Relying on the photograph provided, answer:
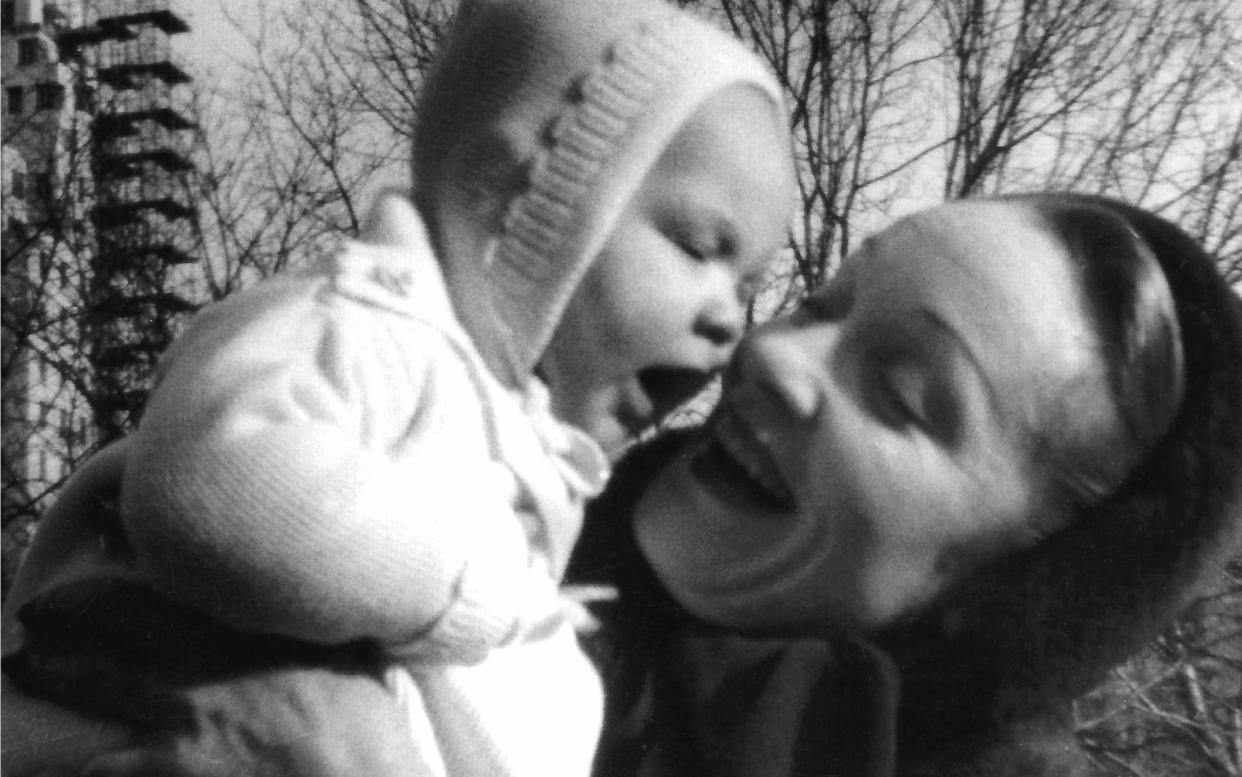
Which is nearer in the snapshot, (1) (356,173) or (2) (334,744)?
(2) (334,744)

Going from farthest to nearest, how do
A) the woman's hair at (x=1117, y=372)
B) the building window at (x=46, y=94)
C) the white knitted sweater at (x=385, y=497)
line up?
the building window at (x=46, y=94)
the woman's hair at (x=1117, y=372)
the white knitted sweater at (x=385, y=497)

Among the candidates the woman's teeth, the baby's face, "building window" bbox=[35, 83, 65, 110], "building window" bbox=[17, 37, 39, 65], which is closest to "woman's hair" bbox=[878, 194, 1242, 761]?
the woman's teeth

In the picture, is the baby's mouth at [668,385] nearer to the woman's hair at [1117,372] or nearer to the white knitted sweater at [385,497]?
the white knitted sweater at [385,497]

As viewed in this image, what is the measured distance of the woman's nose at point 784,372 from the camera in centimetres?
84

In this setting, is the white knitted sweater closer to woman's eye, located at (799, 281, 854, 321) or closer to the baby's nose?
the baby's nose

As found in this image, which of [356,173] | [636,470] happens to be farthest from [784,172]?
[356,173]

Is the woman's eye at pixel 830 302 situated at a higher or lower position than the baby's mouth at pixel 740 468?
higher

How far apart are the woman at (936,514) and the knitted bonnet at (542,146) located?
6.3 inches

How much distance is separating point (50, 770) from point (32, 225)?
2.09m

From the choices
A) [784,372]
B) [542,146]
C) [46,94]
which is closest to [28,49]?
[46,94]

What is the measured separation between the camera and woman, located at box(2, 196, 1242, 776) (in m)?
0.83

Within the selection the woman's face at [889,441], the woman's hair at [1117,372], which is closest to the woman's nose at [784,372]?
the woman's face at [889,441]

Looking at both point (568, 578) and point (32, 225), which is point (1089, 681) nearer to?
point (568, 578)

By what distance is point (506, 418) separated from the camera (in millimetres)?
726
